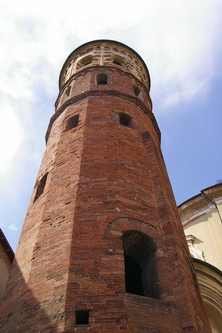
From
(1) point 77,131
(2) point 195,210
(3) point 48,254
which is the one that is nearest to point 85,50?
(1) point 77,131

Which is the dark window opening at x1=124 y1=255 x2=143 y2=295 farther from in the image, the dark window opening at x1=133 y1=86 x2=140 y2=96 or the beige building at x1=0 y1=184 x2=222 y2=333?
the dark window opening at x1=133 y1=86 x2=140 y2=96

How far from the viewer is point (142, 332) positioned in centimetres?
556

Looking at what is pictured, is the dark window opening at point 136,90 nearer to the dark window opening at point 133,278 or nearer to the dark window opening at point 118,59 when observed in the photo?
the dark window opening at point 118,59

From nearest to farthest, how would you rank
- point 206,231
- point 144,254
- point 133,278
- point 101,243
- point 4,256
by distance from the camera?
1. point 101,243
2. point 144,254
3. point 133,278
4. point 4,256
5. point 206,231

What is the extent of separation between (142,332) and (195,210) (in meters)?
12.4

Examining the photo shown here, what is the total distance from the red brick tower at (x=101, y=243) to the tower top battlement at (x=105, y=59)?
4.67 meters

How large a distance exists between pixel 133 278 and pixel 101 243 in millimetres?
2109

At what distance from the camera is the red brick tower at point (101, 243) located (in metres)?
5.88

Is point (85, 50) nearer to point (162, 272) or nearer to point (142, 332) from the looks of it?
point (162, 272)

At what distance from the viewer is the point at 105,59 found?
15.8 meters

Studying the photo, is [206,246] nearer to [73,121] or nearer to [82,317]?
[73,121]

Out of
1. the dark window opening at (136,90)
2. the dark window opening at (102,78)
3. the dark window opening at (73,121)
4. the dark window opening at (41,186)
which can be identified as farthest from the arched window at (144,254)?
the dark window opening at (102,78)

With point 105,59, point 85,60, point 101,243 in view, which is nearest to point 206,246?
point 105,59

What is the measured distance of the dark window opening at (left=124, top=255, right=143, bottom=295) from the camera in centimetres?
838
